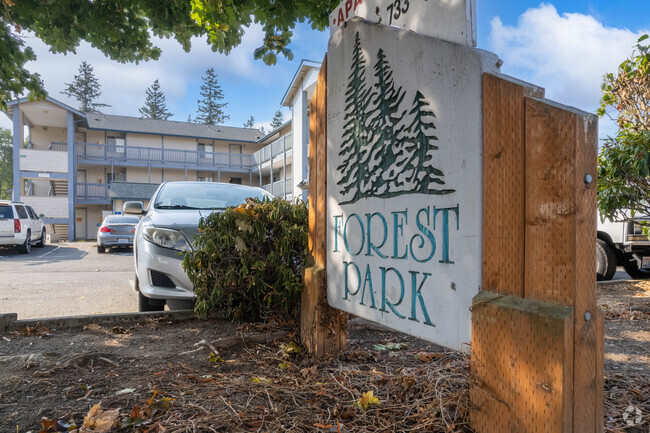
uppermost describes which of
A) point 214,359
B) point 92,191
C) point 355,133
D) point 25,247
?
point 92,191

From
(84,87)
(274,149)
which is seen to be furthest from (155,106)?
(274,149)

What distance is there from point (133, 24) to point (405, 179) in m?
5.30

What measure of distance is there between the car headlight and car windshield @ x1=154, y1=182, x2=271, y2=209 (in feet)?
2.46

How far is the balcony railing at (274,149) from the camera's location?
85.1ft

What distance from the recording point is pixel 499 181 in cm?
154

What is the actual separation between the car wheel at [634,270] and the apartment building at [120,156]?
49.2 feet

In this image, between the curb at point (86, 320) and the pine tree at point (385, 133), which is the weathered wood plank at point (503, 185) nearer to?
the pine tree at point (385, 133)

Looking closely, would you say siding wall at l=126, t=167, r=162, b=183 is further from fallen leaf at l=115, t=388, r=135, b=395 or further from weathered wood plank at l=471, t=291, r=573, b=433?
weathered wood plank at l=471, t=291, r=573, b=433

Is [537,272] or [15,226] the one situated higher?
[537,272]

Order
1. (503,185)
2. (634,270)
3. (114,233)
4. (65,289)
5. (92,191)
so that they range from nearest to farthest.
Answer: (503,185) → (65,289) → (634,270) → (114,233) → (92,191)

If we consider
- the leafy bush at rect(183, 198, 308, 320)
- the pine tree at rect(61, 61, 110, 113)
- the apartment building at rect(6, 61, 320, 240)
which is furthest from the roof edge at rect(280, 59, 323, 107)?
the pine tree at rect(61, 61, 110, 113)

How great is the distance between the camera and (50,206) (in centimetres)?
2583

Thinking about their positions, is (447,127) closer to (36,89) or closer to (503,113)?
(503,113)

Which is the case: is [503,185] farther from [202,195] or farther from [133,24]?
[133,24]
